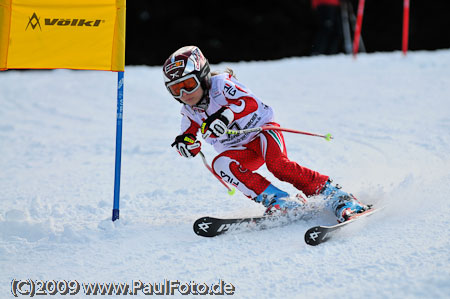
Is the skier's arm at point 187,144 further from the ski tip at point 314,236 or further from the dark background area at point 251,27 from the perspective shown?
the dark background area at point 251,27

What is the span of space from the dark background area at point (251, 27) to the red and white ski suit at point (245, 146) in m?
13.8

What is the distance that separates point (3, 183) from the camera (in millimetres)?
5199

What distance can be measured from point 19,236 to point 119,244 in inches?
28.2

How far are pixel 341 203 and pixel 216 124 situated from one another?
959mm

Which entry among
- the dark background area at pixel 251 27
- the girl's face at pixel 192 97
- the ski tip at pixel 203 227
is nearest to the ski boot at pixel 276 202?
the ski tip at pixel 203 227

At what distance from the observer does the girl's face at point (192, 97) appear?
12.1ft

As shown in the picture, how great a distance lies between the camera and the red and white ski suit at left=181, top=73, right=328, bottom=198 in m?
3.80

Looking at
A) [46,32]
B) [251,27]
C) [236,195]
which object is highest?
[46,32]

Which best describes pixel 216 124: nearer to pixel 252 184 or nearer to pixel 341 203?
pixel 252 184

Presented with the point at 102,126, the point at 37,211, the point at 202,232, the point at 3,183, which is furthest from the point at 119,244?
the point at 102,126

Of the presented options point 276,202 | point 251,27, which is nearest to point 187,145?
point 276,202

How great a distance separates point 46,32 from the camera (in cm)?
377

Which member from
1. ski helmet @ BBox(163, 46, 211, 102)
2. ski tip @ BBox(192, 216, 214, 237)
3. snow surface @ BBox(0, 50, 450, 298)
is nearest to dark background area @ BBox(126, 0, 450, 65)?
snow surface @ BBox(0, 50, 450, 298)

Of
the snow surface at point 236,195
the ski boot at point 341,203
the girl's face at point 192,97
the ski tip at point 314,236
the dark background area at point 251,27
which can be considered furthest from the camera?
the dark background area at point 251,27
